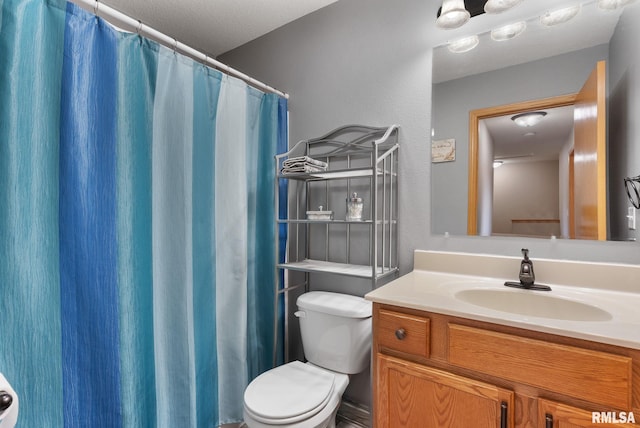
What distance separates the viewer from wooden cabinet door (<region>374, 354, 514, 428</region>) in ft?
2.84

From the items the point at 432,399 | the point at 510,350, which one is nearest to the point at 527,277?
the point at 510,350

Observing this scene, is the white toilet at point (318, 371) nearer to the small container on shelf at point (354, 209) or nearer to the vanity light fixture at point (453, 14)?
the small container on shelf at point (354, 209)

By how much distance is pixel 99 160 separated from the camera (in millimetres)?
1147

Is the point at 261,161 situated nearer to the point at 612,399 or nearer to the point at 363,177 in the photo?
the point at 363,177

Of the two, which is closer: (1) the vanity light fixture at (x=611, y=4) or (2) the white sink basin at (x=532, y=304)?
(2) the white sink basin at (x=532, y=304)

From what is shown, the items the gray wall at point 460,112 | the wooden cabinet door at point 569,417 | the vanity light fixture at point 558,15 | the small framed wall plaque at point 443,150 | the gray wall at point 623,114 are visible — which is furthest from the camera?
the small framed wall plaque at point 443,150

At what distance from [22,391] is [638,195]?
87.3 inches

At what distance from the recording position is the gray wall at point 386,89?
4.63 feet

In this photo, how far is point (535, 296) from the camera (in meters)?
1.13

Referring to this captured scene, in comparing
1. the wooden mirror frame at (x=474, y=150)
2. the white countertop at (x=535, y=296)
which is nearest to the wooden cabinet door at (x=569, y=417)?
the white countertop at (x=535, y=296)

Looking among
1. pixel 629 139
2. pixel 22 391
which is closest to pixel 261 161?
pixel 22 391

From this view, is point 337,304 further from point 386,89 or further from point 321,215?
point 386,89

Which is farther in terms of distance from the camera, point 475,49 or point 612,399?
point 475,49

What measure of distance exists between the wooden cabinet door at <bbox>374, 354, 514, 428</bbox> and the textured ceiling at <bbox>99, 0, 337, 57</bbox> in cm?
198
